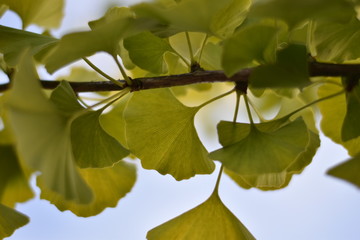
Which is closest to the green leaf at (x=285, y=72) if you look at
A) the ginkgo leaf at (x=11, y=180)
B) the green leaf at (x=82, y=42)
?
the green leaf at (x=82, y=42)

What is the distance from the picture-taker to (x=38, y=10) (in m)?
0.59

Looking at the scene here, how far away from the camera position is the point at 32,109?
313 mm

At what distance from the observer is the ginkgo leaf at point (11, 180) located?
21.9 inches

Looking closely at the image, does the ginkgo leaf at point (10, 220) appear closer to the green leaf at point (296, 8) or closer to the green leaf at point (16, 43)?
the green leaf at point (16, 43)

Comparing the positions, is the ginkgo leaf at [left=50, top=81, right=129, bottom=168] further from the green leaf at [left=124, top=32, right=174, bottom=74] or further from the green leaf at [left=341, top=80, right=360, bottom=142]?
the green leaf at [left=341, top=80, right=360, bottom=142]

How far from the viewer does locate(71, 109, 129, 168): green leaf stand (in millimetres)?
460

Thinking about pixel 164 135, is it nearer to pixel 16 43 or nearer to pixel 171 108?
pixel 171 108

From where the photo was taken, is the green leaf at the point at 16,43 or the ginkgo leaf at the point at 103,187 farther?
the ginkgo leaf at the point at 103,187

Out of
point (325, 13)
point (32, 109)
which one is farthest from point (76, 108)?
point (325, 13)

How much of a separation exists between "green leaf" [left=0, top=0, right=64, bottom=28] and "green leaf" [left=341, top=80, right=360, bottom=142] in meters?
0.36

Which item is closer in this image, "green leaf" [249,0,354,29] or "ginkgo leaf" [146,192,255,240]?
"green leaf" [249,0,354,29]

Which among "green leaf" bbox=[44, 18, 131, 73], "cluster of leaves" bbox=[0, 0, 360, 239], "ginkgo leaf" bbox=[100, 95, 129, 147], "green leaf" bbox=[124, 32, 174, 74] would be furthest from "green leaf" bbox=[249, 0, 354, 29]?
"ginkgo leaf" bbox=[100, 95, 129, 147]

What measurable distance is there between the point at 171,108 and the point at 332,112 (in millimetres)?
186

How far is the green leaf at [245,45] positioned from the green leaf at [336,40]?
107 mm
